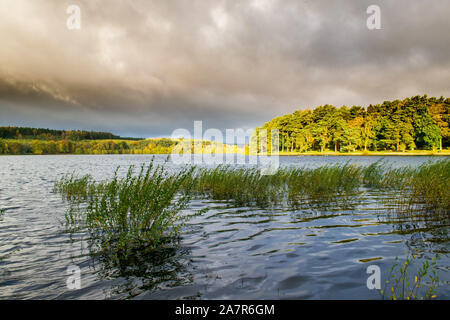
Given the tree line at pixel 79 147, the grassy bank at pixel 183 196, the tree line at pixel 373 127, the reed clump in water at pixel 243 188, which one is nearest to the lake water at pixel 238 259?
the grassy bank at pixel 183 196

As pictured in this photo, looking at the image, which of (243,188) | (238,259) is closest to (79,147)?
(243,188)

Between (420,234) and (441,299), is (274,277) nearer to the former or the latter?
(441,299)

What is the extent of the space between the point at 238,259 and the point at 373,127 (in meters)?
89.2

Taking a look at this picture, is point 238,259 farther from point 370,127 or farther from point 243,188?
point 370,127

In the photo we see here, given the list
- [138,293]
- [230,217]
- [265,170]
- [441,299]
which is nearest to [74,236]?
[138,293]

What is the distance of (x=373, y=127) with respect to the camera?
7981cm

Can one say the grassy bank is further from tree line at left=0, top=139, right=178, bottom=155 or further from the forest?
tree line at left=0, top=139, right=178, bottom=155

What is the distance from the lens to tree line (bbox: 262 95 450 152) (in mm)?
68562

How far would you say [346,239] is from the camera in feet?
22.4

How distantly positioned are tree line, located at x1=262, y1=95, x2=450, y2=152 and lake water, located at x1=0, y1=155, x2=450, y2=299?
77.1 m

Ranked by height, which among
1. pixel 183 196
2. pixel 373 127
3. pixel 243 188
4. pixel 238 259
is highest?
pixel 373 127

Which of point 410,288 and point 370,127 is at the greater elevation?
point 370,127

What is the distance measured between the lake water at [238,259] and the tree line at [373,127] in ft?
253
